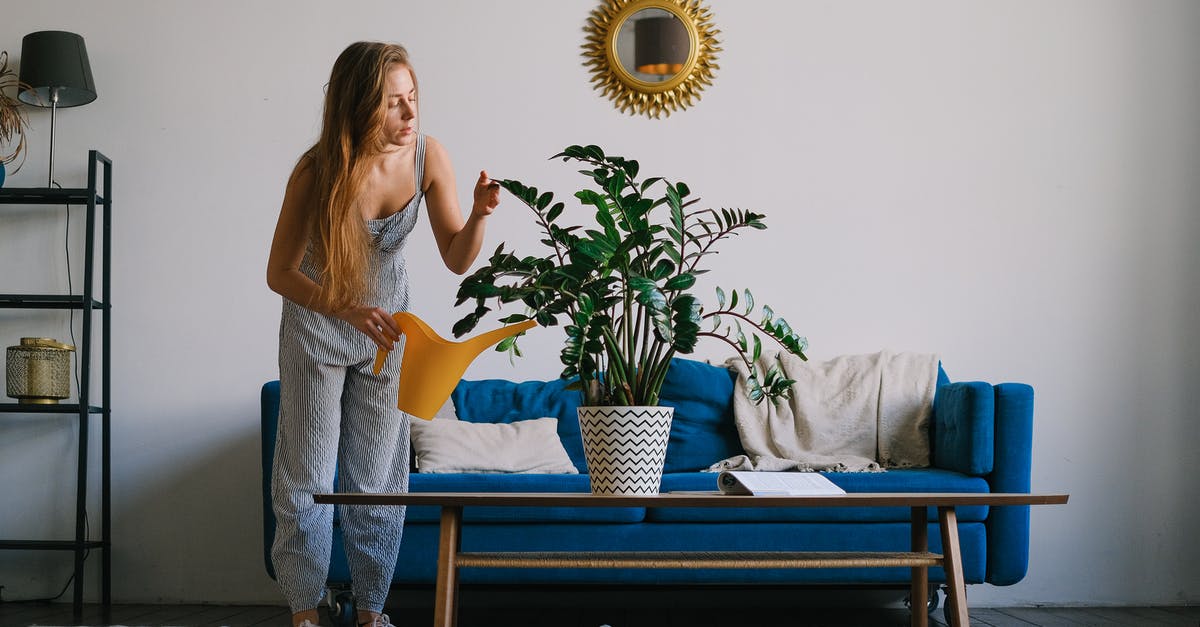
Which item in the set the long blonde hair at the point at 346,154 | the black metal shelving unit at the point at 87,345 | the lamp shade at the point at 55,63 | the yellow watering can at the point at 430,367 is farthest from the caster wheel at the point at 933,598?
the lamp shade at the point at 55,63

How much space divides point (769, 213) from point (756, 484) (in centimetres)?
190

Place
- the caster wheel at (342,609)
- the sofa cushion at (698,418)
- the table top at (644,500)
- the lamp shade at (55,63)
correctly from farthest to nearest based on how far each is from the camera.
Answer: the lamp shade at (55,63) → the sofa cushion at (698,418) → the caster wheel at (342,609) → the table top at (644,500)

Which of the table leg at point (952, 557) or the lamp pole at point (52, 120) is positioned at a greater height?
the lamp pole at point (52, 120)

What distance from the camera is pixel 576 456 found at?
307 cm

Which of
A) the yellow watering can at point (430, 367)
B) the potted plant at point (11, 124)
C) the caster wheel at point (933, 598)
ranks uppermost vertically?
the potted plant at point (11, 124)

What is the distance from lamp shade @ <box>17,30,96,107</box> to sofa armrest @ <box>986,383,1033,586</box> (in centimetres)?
280

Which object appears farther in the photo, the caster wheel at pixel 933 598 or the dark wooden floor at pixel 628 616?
the dark wooden floor at pixel 628 616

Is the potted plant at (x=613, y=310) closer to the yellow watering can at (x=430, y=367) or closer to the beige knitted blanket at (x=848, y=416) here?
the yellow watering can at (x=430, y=367)

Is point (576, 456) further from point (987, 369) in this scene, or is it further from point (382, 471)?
point (987, 369)

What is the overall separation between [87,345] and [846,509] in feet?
7.19

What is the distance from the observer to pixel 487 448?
2.83 m

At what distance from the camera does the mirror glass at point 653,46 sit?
343cm

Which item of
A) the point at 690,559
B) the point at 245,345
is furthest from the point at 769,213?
the point at 690,559

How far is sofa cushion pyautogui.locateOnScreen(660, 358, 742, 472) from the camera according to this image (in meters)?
3.08
